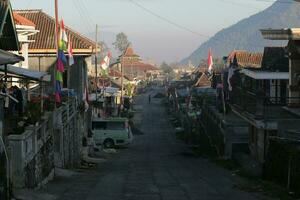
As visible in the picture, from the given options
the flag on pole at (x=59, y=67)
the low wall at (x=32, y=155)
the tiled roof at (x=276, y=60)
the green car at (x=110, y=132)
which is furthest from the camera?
the green car at (x=110, y=132)

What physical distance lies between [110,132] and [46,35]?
13861mm

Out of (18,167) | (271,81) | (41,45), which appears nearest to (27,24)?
(41,45)

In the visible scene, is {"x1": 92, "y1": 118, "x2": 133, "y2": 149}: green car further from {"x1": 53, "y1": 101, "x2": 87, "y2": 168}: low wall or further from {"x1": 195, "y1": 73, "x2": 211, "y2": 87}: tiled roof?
{"x1": 195, "y1": 73, "x2": 211, "y2": 87}: tiled roof

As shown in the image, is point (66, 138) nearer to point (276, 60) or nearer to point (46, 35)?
point (46, 35)

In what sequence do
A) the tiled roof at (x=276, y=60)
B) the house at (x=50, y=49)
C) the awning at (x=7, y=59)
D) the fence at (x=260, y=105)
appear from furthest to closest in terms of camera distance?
the tiled roof at (x=276, y=60), the house at (x=50, y=49), the fence at (x=260, y=105), the awning at (x=7, y=59)

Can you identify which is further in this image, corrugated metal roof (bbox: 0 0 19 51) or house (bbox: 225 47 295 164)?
house (bbox: 225 47 295 164)

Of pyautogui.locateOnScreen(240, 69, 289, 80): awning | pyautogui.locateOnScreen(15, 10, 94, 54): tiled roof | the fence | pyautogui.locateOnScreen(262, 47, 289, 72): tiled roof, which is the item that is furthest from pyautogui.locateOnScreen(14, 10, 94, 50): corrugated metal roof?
pyautogui.locateOnScreen(262, 47, 289, 72): tiled roof

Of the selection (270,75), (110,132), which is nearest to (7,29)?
(270,75)

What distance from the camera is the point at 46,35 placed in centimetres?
4112

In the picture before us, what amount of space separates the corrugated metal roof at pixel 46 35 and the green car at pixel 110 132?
1162 centimetres

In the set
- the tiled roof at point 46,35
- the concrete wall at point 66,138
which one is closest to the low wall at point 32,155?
the concrete wall at point 66,138

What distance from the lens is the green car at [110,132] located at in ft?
173

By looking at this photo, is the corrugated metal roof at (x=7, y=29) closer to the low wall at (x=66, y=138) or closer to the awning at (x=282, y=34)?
the low wall at (x=66, y=138)

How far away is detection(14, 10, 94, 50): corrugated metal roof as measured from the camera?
39.9 m
